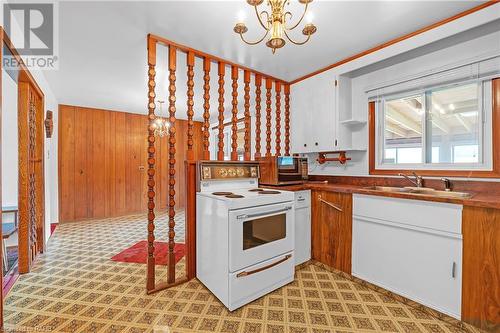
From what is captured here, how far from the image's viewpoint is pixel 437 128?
2.29 m

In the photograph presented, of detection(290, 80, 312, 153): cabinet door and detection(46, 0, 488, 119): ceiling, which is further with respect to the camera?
detection(290, 80, 312, 153): cabinet door

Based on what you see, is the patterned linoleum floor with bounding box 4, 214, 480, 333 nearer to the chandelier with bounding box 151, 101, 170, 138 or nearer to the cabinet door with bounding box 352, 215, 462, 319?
the cabinet door with bounding box 352, 215, 462, 319

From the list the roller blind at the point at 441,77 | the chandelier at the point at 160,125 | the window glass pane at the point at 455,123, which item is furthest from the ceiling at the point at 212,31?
the chandelier at the point at 160,125

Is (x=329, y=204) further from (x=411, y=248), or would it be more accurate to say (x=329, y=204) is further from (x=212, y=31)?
(x=212, y=31)

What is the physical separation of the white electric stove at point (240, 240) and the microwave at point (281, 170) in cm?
41

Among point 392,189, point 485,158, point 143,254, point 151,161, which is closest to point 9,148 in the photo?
point 143,254

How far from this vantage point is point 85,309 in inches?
72.2

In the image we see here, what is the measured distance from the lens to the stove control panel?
2297 millimetres

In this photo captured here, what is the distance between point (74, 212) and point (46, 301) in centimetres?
325

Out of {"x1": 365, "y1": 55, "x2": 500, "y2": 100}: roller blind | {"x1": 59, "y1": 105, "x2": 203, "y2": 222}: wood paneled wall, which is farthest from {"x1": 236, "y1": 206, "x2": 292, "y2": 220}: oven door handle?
{"x1": 59, "y1": 105, "x2": 203, "y2": 222}: wood paneled wall

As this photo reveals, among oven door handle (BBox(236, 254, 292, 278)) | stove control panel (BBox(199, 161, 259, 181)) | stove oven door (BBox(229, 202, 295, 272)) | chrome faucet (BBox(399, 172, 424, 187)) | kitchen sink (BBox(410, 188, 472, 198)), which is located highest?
stove control panel (BBox(199, 161, 259, 181))

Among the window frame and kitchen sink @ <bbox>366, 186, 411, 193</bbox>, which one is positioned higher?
the window frame

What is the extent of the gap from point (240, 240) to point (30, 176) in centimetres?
267

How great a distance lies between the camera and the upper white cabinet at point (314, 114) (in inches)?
112
